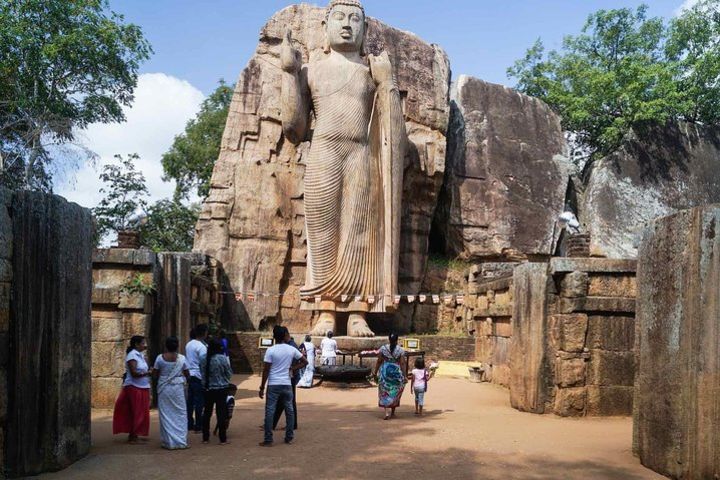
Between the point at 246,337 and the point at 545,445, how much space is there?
7.90 m

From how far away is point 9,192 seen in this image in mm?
5359

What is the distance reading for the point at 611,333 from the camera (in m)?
8.46

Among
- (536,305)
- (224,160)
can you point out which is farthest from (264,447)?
(224,160)

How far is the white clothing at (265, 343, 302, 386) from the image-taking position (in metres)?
6.73

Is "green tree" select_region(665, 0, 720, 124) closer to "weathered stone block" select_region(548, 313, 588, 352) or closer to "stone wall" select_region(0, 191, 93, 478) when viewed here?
"weathered stone block" select_region(548, 313, 588, 352)

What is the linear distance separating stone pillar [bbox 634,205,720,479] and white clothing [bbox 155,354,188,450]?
397cm

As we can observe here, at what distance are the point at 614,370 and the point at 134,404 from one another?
529 centimetres

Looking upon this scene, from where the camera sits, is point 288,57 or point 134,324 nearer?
point 134,324

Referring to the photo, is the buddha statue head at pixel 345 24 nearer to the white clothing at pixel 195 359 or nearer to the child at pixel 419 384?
the child at pixel 419 384

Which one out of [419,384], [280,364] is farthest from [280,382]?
[419,384]

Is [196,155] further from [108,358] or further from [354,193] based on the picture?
[108,358]

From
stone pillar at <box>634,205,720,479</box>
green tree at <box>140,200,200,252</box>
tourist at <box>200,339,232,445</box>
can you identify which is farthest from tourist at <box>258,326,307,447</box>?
green tree at <box>140,200,200,252</box>

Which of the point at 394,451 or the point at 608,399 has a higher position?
the point at 608,399

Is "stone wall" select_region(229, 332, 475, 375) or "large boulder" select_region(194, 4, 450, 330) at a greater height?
"large boulder" select_region(194, 4, 450, 330)
